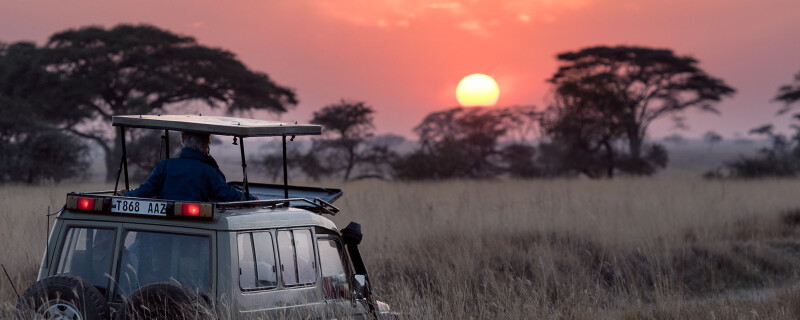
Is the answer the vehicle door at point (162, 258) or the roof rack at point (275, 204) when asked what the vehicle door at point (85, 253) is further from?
the roof rack at point (275, 204)

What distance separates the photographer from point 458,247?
1238 cm

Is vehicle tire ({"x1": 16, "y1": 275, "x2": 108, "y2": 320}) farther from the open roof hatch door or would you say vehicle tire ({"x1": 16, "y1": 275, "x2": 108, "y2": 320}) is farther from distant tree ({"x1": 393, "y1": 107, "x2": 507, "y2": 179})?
distant tree ({"x1": 393, "y1": 107, "x2": 507, "y2": 179})

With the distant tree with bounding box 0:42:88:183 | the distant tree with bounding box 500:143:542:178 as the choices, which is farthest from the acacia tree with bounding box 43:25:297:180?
the distant tree with bounding box 500:143:542:178

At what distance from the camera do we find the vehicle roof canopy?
6141 millimetres

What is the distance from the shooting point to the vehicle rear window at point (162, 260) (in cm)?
568

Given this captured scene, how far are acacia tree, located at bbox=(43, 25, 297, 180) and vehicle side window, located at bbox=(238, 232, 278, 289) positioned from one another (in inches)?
1040

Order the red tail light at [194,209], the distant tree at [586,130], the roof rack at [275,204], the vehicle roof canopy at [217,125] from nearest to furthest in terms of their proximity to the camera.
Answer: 1. the red tail light at [194,209]
2. the roof rack at [275,204]
3. the vehicle roof canopy at [217,125]
4. the distant tree at [586,130]

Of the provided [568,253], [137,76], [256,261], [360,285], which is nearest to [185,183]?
[256,261]

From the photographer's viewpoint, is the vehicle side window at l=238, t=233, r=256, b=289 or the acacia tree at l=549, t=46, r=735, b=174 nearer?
the vehicle side window at l=238, t=233, r=256, b=289

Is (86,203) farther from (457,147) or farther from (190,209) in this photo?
(457,147)

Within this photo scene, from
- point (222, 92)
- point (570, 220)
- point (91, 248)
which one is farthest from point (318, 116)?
point (91, 248)

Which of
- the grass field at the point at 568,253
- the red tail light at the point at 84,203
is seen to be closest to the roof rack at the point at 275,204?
the red tail light at the point at 84,203

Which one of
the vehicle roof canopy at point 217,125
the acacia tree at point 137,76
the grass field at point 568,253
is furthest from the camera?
the acacia tree at point 137,76

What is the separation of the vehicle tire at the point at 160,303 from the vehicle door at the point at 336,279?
3.00ft
